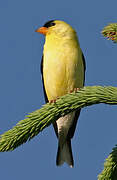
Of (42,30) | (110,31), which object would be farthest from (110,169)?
(42,30)

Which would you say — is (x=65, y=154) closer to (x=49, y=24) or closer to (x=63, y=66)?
(x=63, y=66)

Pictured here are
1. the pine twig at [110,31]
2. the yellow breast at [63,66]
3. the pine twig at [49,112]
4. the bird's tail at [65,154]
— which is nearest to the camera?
the pine twig at [49,112]

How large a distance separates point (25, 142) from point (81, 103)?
0.55 m

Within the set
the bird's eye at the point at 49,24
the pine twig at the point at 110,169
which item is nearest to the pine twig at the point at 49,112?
the pine twig at the point at 110,169

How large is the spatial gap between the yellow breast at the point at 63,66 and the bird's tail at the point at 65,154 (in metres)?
1.05

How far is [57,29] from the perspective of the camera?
5.14 m

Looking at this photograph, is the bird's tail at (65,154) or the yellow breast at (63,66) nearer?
the yellow breast at (63,66)

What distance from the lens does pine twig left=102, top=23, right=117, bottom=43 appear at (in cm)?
260

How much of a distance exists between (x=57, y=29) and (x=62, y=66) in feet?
3.49

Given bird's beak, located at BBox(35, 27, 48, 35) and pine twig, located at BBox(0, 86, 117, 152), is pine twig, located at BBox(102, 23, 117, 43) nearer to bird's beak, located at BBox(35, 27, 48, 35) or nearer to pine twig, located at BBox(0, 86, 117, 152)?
pine twig, located at BBox(0, 86, 117, 152)

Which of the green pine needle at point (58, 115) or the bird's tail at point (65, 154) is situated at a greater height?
the green pine needle at point (58, 115)

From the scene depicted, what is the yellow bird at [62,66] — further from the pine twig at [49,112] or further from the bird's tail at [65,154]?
the pine twig at [49,112]

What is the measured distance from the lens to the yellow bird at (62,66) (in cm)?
437

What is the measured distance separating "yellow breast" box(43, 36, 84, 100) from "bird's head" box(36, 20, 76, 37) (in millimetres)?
339
